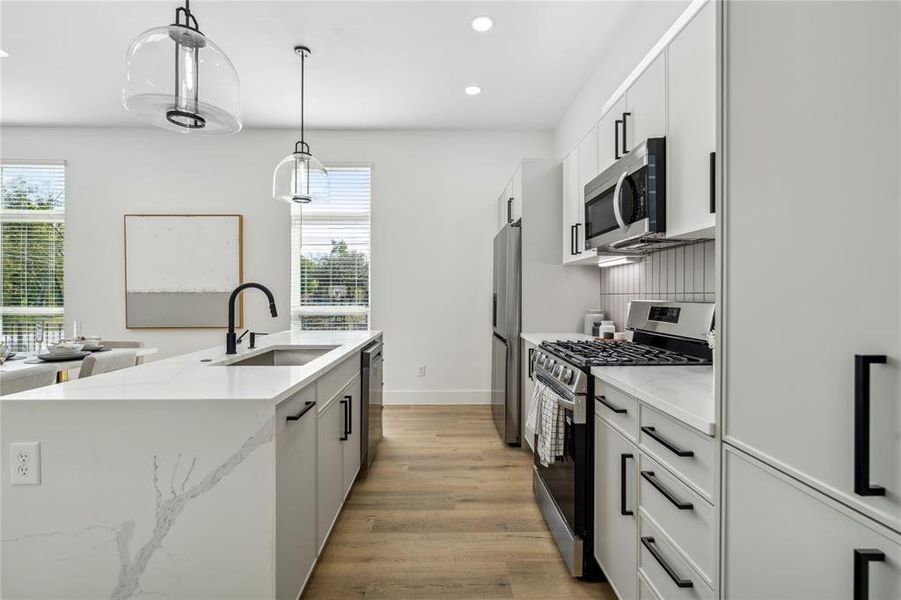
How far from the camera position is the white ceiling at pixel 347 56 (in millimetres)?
2734

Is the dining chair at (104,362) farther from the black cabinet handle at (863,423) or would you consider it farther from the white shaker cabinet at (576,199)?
the black cabinet handle at (863,423)

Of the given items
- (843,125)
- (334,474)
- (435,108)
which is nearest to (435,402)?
(334,474)

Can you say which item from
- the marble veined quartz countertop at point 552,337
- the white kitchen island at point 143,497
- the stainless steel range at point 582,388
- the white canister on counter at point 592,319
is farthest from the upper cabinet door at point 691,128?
the white kitchen island at point 143,497

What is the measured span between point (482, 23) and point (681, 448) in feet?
9.23

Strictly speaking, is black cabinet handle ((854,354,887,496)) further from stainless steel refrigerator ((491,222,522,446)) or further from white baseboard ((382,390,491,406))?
white baseboard ((382,390,491,406))

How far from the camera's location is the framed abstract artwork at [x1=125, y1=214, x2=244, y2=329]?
15.1 feet

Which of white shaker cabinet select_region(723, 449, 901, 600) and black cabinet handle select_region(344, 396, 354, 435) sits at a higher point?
white shaker cabinet select_region(723, 449, 901, 600)

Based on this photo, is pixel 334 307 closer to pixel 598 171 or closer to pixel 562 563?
pixel 598 171

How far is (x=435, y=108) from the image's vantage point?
4.12m

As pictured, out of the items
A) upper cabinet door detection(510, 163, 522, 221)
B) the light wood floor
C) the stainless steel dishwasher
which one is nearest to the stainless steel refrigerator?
upper cabinet door detection(510, 163, 522, 221)

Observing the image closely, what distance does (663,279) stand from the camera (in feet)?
8.26

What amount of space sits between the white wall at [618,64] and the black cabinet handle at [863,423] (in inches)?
93.0

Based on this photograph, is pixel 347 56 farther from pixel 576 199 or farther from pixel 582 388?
pixel 582 388

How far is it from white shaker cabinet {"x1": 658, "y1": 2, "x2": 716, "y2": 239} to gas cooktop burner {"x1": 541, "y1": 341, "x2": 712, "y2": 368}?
21.5 inches
